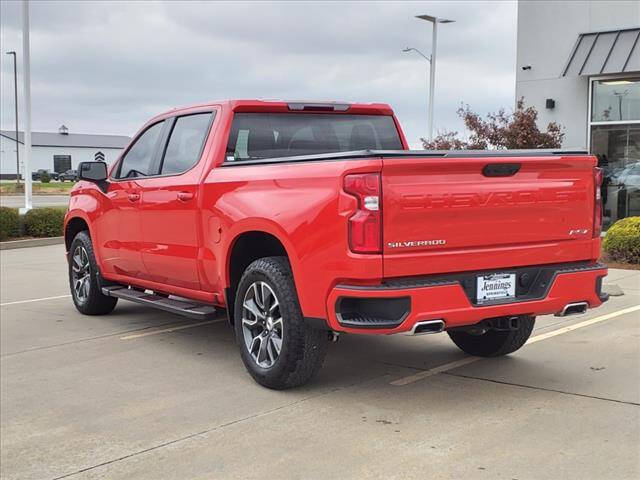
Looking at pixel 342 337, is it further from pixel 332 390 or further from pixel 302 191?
pixel 302 191

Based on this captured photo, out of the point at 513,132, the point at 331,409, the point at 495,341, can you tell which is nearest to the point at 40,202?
the point at 513,132

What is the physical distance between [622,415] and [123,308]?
5.81 metres

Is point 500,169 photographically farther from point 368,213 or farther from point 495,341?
point 495,341

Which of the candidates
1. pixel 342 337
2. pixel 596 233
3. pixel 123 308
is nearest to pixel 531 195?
pixel 596 233

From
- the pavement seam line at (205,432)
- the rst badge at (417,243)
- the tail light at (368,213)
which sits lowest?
the pavement seam line at (205,432)

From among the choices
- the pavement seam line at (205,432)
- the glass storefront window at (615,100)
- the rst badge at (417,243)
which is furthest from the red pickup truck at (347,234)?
the glass storefront window at (615,100)

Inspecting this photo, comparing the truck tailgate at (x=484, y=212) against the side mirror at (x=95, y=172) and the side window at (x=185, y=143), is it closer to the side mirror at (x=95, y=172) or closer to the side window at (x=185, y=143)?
the side window at (x=185, y=143)

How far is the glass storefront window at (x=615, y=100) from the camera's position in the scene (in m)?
15.1

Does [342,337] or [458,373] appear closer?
[458,373]

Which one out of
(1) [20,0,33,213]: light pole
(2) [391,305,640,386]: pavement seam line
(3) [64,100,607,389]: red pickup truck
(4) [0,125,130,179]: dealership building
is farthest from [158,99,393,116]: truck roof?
(4) [0,125,130,179]: dealership building

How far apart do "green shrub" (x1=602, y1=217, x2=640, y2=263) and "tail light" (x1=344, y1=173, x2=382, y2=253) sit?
Answer: 26.5 ft

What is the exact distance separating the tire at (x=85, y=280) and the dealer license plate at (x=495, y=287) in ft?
14.7

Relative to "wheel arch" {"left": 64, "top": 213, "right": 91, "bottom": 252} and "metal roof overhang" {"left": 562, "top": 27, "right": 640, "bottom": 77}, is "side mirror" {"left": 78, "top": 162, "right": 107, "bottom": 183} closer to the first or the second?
Result: "wheel arch" {"left": 64, "top": 213, "right": 91, "bottom": 252}

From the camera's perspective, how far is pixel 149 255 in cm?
679
